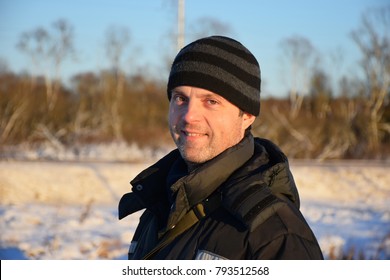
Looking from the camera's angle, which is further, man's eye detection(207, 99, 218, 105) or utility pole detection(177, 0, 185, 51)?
utility pole detection(177, 0, 185, 51)

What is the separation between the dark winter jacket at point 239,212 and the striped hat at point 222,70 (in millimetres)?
207

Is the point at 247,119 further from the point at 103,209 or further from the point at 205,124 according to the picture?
the point at 103,209

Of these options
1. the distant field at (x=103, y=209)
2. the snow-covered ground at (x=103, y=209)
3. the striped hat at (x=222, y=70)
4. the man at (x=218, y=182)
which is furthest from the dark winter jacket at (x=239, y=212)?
the snow-covered ground at (x=103, y=209)

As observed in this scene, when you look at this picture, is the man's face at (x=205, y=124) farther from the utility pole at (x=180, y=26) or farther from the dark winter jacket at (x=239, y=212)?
the utility pole at (x=180, y=26)

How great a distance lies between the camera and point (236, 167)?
2195 millimetres

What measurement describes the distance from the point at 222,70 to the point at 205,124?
249mm

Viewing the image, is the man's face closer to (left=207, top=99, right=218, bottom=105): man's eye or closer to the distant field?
(left=207, top=99, right=218, bottom=105): man's eye

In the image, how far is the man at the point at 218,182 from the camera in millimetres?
1852

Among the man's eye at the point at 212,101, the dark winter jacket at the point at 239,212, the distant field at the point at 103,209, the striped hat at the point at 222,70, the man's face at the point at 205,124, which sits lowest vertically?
the distant field at the point at 103,209

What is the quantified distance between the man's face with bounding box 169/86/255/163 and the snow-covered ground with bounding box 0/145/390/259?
4.90 metres

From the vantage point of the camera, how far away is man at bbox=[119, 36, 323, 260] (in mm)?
1852

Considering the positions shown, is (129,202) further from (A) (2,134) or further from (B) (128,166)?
(A) (2,134)

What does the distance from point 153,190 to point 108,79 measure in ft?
102

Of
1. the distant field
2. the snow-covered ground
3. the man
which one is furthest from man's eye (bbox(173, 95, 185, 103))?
the snow-covered ground
